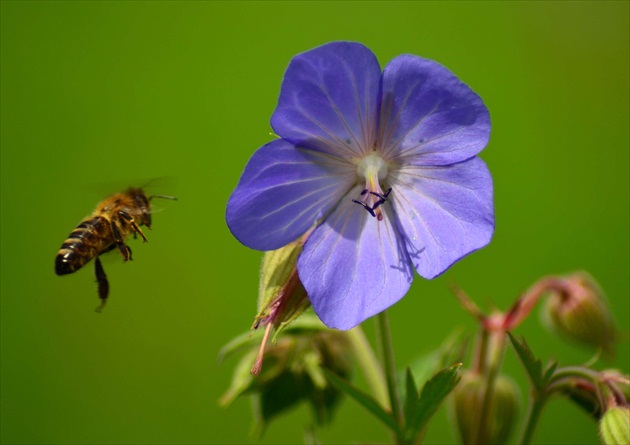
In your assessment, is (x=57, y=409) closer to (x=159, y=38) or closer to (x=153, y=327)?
(x=153, y=327)

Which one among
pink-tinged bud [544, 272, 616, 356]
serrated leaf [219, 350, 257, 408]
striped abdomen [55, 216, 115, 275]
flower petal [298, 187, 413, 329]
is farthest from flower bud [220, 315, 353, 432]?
pink-tinged bud [544, 272, 616, 356]

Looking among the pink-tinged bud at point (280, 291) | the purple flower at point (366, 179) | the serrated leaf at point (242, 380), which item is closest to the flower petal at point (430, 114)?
the purple flower at point (366, 179)

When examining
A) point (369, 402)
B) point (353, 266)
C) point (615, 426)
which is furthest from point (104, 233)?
point (615, 426)

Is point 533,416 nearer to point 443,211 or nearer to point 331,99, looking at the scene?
point 443,211

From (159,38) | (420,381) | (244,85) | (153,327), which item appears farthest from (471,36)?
(420,381)

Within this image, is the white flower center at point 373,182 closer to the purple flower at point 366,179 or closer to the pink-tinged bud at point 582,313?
the purple flower at point 366,179

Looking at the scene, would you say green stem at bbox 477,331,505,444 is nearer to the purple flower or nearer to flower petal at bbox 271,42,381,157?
the purple flower
